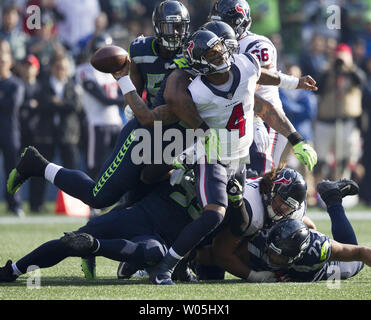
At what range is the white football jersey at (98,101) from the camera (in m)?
10.1

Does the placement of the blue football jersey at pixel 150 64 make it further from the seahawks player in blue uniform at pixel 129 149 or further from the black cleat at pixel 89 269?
the black cleat at pixel 89 269

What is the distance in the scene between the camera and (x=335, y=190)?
627 centimetres

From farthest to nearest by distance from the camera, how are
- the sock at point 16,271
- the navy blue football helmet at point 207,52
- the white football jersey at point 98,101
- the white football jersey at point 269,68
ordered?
1. the white football jersey at point 98,101
2. the white football jersey at point 269,68
3. the navy blue football helmet at point 207,52
4. the sock at point 16,271

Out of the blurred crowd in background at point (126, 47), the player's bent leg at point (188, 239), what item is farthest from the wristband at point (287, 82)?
the blurred crowd in background at point (126, 47)

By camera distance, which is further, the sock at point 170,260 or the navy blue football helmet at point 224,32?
the navy blue football helmet at point 224,32

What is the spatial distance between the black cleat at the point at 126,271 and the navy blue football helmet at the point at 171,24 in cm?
163

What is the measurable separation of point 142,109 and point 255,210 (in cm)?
103

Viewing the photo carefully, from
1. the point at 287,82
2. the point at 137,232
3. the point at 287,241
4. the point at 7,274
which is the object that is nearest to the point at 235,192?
the point at 287,241

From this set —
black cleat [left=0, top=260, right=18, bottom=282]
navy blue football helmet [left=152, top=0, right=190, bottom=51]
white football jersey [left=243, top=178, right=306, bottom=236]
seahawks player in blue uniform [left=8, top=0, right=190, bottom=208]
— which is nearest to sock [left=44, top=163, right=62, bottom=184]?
seahawks player in blue uniform [left=8, top=0, right=190, bottom=208]

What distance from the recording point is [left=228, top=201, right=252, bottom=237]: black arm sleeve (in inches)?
221

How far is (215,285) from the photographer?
221 inches

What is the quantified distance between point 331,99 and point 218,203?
6.49 meters

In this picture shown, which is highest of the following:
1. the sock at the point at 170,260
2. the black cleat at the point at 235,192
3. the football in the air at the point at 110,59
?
the football in the air at the point at 110,59

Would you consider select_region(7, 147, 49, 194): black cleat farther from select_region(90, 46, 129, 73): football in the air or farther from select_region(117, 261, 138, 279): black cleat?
select_region(117, 261, 138, 279): black cleat
